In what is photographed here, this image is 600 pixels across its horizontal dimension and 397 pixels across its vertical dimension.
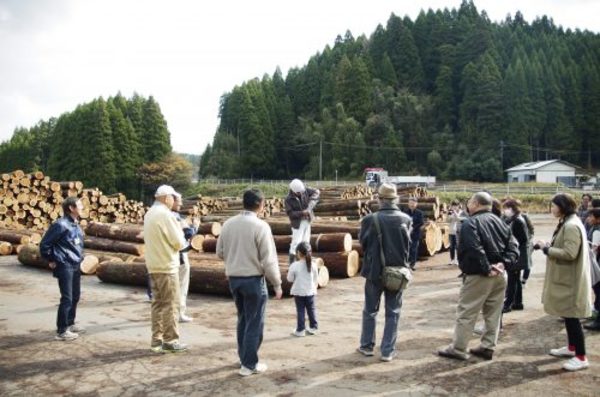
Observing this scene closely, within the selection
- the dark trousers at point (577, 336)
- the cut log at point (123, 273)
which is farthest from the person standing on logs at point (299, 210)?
the dark trousers at point (577, 336)

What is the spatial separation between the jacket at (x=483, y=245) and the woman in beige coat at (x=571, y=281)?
0.44 m

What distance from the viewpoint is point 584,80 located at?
7562cm

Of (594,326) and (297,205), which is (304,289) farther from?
(594,326)

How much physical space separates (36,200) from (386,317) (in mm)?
19458

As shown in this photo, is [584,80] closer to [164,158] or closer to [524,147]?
[524,147]

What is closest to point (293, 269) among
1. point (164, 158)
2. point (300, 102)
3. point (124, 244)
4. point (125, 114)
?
point (124, 244)

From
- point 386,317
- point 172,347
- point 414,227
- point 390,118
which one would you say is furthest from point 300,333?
point 390,118

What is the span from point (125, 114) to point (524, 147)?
6182 cm

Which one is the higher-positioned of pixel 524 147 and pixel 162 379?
pixel 524 147

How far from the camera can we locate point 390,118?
8000 cm

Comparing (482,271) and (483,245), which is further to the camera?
(483,245)

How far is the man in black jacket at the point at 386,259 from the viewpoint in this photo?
577 cm

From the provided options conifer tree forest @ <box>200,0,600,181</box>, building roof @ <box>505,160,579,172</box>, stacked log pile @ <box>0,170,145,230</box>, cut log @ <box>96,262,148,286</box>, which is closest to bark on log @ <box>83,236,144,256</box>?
cut log @ <box>96,262,148,286</box>

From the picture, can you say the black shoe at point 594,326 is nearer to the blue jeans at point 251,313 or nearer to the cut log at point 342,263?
the blue jeans at point 251,313
